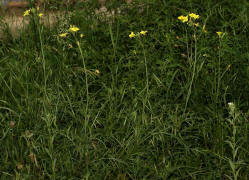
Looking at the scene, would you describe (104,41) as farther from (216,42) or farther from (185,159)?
(185,159)

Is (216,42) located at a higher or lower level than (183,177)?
higher

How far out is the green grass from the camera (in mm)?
2508

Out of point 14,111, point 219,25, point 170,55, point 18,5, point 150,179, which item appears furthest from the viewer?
point 18,5

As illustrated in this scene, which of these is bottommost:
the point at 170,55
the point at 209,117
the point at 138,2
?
the point at 209,117

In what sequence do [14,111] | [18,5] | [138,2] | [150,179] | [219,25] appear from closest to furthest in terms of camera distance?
[150,179] < [14,111] < [219,25] < [138,2] < [18,5]

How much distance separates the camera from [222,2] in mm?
4020

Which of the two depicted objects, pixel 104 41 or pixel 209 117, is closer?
pixel 209 117

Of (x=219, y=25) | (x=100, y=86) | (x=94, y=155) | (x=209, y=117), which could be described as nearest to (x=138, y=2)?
(x=219, y=25)

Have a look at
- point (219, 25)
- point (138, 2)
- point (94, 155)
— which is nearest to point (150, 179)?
point (94, 155)

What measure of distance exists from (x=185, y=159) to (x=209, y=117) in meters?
0.43

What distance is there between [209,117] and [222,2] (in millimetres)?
1649

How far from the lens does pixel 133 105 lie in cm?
297

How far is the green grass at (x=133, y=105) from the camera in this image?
2.51 metres

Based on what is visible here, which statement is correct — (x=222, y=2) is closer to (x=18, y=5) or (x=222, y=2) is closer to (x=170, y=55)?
(x=170, y=55)
